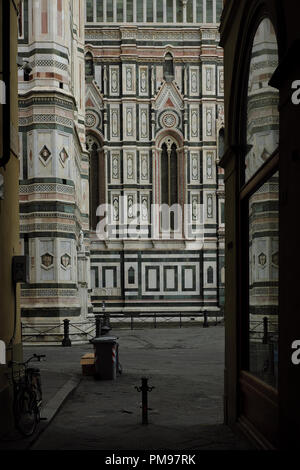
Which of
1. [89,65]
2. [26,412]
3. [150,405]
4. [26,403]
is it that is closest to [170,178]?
[89,65]

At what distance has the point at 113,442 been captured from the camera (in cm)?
718

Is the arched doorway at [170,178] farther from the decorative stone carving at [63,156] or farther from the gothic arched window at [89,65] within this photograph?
the decorative stone carving at [63,156]

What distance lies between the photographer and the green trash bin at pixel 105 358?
1257 cm

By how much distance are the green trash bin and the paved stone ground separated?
18 centimetres

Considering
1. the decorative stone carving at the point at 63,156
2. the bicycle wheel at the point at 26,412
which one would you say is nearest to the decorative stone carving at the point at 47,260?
the decorative stone carving at the point at 63,156

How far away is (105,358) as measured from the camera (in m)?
12.6

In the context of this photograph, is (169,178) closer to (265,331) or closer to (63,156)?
(63,156)

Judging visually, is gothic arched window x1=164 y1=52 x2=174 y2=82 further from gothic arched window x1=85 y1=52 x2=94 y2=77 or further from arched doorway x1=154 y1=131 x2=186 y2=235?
gothic arched window x1=85 y1=52 x2=94 y2=77

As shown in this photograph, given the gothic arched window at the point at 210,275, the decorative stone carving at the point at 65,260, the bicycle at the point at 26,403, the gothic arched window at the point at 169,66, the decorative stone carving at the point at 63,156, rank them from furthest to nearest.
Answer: the gothic arched window at the point at 169,66, the gothic arched window at the point at 210,275, the decorative stone carving at the point at 63,156, the decorative stone carving at the point at 65,260, the bicycle at the point at 26,403

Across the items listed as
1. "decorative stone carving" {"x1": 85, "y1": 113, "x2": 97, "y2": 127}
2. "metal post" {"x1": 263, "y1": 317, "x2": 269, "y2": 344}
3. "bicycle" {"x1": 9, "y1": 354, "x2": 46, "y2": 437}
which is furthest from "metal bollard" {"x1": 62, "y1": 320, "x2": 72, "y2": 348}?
"metal post" {"x1": 263, "y1": 317, "x2": 269, "y2": 344}

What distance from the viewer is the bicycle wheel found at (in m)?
7.23

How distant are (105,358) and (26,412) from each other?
519cm

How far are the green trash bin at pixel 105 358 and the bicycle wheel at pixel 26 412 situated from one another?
4755 millimetres

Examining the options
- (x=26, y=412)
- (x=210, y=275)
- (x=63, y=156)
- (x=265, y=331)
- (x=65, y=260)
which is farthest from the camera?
(x=210, y=275)
